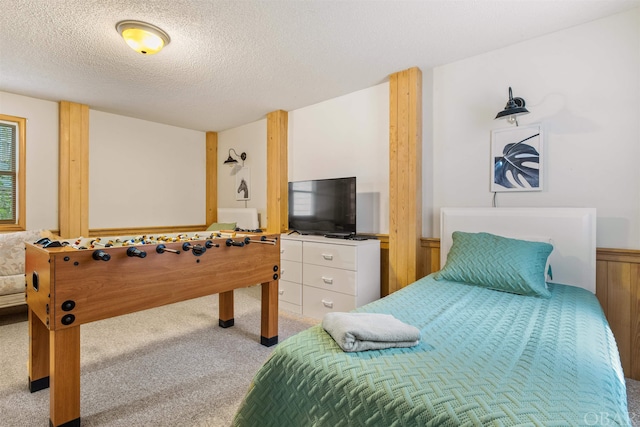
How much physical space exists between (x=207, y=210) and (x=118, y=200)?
4.59ft

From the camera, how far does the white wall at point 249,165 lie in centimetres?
471

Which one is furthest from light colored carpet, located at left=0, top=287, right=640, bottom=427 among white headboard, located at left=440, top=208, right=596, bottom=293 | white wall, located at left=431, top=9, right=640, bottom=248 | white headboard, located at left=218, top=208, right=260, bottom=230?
white headboard, located at left=218, top=208, right=260, bottom=230

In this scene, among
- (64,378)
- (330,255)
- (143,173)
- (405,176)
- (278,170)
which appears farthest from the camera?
(143,173)

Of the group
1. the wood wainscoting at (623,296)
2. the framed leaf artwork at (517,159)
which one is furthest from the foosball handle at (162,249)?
the wood wainscoting at (623,296)

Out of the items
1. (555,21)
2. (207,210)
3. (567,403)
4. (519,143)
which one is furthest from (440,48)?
(207,210)

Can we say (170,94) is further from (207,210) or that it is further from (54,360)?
(54,360)

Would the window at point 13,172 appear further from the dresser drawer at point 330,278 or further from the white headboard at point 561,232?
the white headboard at point 561,232

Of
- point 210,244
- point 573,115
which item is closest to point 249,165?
point 210,244

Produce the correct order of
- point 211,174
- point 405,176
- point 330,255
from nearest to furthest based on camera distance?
point 405,176 < point 330,255 < point 211,174

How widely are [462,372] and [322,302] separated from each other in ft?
7.38

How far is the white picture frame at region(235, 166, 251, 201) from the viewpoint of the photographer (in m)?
4.93

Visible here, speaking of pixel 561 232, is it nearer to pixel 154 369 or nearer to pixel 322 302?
pixel 322 302

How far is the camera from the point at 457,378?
3.14 ft

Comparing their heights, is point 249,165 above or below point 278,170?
above
